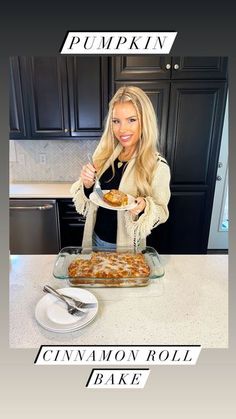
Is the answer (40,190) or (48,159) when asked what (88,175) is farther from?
(48,159)

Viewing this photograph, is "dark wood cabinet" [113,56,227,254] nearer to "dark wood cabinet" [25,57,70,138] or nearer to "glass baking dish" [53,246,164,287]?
"dark wood cabinet" [25,57,70,138]

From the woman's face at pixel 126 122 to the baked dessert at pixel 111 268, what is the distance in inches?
12.3

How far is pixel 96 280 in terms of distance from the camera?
56 centimetres

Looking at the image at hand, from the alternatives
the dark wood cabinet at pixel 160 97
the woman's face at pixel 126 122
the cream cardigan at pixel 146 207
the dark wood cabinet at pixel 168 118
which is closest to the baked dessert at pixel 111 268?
the cream cardigan at pixel 146 207

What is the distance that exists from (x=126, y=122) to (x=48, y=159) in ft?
2.50

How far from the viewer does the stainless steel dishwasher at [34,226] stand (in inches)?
47.1

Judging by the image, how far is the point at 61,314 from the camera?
1.61 feet

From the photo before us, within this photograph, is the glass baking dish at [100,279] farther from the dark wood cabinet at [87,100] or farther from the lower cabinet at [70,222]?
the dark wood cabinet at [87,100]

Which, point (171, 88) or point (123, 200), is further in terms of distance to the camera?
point (171, 88)

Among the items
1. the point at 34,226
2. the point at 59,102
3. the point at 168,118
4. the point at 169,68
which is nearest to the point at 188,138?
the point at 168,118
